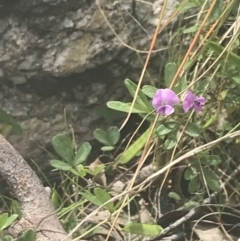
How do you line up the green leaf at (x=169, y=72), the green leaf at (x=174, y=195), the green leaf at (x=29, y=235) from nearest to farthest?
the green leaf at (x=29, y=235), the green leaf at (x=169, y=72), the green leaf at (x=174, y=195)

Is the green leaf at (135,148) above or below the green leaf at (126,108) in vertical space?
below

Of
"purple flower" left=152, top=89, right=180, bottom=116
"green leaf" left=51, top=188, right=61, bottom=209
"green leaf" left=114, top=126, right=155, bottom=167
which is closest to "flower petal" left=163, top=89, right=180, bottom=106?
"purple flower" left=152, top=89, right=180, bottom=116

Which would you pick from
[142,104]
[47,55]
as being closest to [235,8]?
[142,104]

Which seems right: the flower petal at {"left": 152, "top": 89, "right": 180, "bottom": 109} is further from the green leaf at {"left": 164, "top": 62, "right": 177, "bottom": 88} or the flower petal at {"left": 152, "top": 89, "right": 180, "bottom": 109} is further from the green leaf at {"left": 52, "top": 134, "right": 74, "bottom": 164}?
the green leaf at {"left": 52, "top": 134, "right": 74, "bottom": 164}

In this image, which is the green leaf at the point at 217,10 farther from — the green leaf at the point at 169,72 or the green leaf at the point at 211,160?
the green leaf at the point at 211,160

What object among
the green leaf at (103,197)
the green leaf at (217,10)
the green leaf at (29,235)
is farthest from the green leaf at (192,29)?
the green leaf at (29,235)
